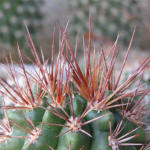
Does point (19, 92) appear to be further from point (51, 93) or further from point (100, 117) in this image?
point (100, 117)

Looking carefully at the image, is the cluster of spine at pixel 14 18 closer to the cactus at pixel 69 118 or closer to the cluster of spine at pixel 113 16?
the cluster of spine at pixel 113 16

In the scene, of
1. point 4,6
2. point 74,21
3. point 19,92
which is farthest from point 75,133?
point 74,21

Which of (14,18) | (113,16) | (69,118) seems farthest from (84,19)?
(69,118)

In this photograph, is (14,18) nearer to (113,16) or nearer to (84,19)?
(84,19)

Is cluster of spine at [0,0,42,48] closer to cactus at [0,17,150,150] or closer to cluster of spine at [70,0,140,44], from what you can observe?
cluster of spine at [70,0,140,44]

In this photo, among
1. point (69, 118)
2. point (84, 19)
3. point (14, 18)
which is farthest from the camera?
point (84, 19)

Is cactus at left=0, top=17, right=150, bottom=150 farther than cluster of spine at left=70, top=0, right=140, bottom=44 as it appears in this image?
No

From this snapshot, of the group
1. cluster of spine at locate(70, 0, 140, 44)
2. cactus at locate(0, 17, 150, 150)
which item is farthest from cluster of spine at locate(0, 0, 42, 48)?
cactus at locate(0, 17, 150, 150)

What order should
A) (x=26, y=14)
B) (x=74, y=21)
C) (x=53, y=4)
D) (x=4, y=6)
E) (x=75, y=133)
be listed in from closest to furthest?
(x=75, y=133) < (x=4, y=6) < (x=26, y=14) < (x=74, y=21) < (x=53, y=4)

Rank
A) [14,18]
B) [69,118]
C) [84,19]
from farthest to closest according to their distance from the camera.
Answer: [84,19] < [14,18] < [69,118]
